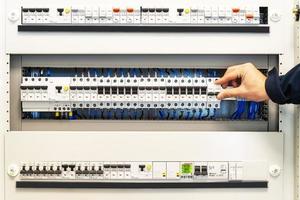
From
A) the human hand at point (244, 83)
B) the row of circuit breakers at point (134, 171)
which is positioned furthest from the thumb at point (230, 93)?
the row of circuit breakers at point (134, 171)

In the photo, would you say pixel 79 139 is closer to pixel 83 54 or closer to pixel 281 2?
pixel 83 54

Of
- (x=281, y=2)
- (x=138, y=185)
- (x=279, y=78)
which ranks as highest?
(x=281, y=2)

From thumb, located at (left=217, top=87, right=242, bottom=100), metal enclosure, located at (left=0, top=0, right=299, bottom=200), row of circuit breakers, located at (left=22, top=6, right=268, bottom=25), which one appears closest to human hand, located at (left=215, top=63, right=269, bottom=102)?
thumb, located at (left=217, top=87, right=242, bottom=100)

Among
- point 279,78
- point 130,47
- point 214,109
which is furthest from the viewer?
point 214,109

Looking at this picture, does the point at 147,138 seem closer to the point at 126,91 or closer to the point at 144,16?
the point at 126,91

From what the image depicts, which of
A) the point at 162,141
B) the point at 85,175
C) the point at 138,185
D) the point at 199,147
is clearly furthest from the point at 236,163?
the point at 85,175

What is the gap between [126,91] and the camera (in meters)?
1.63

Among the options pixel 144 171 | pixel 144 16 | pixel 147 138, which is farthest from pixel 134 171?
pixel 144 16

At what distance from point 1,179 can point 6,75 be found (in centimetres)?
47

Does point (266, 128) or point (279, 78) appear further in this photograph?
point (266, 128)

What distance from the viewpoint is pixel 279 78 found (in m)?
1.47

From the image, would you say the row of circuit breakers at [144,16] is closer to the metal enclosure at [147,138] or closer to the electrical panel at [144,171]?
the metal enclosure at [147,138]

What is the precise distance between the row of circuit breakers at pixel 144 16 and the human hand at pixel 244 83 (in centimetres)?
22

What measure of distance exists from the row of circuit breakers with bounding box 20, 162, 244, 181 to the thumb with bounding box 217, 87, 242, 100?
30 cm
